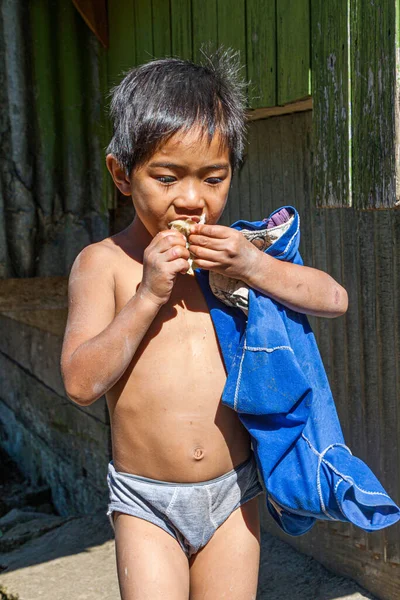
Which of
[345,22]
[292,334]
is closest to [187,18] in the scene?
[345,22]

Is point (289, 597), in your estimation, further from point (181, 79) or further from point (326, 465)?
point (181, 79)

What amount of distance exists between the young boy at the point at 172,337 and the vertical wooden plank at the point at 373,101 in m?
0.31

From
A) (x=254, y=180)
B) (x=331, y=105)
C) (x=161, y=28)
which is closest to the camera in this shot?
(x=331, y=105)

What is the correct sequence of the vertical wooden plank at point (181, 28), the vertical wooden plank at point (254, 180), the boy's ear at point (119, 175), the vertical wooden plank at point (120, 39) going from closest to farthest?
1. the boy's ear at point (119, 175)
2. the vertical wooden plank at point (181, 28)
3. the vertical wooden plank at point (254, 180)
4. the vertical wooden plank at point (120, 39)

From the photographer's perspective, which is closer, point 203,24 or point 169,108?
point 169,108

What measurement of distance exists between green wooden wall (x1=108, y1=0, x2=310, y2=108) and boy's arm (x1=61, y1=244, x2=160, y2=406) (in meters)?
1.15

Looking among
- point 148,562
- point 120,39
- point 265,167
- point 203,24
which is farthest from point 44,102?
point 148,562

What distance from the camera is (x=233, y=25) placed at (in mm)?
3328

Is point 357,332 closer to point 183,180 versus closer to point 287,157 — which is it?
point 287,157

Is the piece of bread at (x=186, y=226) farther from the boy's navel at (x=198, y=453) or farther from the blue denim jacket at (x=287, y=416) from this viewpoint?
the boy's navel at (x=198, y=453)

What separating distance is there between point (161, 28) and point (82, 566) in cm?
273

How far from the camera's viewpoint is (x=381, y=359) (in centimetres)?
324

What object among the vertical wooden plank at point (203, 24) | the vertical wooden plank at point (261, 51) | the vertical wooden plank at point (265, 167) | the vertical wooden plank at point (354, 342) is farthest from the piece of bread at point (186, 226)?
the vertical wooden plank at point (265, 167)

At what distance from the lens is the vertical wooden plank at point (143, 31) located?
4156 mm
